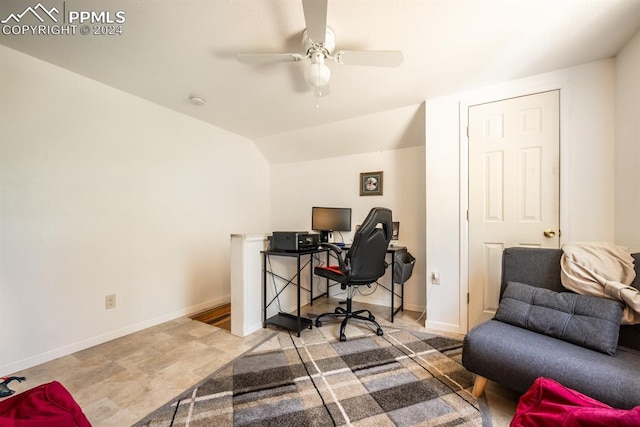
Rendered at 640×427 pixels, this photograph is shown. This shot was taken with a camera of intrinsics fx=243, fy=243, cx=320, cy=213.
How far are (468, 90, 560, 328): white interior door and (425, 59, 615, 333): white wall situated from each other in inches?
2.5

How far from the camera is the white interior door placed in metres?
1.96

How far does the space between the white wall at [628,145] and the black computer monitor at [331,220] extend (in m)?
2.25

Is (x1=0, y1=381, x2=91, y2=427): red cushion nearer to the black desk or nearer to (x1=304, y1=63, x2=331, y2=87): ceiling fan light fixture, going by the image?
the black desk

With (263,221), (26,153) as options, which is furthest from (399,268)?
(26,153)

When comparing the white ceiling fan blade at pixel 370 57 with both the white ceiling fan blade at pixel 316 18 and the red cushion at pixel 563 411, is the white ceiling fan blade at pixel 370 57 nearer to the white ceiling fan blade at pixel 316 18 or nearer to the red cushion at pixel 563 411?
the white ceiling fan blade at pixel 316 18

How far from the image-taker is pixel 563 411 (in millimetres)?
761


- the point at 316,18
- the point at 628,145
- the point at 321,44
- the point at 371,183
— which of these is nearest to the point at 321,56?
the point at 321,44

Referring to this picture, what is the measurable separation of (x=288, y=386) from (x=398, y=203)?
7.44 ft

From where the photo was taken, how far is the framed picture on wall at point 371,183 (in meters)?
3.12

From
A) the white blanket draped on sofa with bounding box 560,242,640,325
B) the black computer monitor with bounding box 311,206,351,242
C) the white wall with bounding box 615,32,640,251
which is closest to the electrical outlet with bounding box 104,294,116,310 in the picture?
the black computer monitor with bounding box 311,206,351,242

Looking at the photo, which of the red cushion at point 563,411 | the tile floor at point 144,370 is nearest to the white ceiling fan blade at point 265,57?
the red cushion at point 563,411

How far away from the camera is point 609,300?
131 cm

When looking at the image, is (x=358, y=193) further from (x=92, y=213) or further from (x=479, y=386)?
(x=92, y=213)

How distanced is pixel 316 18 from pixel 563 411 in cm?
184
